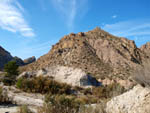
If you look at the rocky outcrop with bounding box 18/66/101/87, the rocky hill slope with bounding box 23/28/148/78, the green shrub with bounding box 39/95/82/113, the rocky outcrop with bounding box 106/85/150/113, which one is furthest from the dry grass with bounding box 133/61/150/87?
the rocky hill slope with bounding box 23/28/148/78

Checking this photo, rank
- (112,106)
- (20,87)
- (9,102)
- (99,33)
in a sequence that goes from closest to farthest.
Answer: (112,106), (9,102), (20,87), (99,33)

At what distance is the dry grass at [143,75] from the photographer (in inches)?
167

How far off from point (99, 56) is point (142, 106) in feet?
116

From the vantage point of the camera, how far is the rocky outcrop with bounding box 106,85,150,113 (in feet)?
13.0

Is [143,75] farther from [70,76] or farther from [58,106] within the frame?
[70,76]

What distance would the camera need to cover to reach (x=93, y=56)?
38.1 m

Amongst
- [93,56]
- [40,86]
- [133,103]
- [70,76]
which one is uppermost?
[93,56]

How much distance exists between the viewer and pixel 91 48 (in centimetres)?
4225

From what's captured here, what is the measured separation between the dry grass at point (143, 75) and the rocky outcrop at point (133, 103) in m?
0.18

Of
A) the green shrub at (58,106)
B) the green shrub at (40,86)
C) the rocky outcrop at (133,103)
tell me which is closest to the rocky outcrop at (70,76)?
the green shrub at (40,86)

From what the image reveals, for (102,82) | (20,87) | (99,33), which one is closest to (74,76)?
(102,82)

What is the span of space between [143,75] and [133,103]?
0.88 meters

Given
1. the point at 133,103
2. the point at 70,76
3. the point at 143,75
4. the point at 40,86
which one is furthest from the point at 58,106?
the point at 70,76

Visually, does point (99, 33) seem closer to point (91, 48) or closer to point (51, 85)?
point (91, 48)
